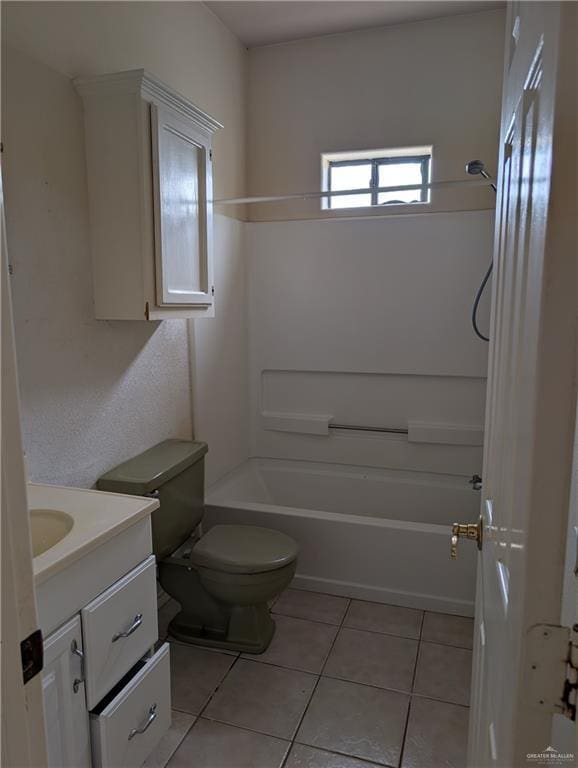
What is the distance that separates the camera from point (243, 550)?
203 cm

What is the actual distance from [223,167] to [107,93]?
1161mm

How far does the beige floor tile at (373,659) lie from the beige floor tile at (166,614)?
2.39 ft

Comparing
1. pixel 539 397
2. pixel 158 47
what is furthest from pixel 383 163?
pixel 539 397

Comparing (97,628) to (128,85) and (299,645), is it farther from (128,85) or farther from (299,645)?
(128,85)

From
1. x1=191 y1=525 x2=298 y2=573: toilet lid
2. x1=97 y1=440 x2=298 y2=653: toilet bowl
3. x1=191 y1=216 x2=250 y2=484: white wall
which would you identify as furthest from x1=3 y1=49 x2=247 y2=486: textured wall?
x1=191 y1=525 x2=298 y2=573: toilet lid

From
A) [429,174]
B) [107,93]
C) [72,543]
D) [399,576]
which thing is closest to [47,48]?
[107,93]

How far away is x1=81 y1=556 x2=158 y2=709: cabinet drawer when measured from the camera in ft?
4.12

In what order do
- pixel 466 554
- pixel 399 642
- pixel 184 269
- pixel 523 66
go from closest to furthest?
1. pixel 523 66
2. pixel 184 269
3. pixel 399 642
4. pixel 466 554

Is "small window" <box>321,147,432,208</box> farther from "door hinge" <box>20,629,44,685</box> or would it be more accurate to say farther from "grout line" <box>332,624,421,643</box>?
"door hinge" <box>20,629,44,685</box>

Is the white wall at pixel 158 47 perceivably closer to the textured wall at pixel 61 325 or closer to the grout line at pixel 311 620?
the textured wall at pixel 61 325

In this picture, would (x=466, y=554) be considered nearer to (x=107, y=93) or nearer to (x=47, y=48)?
(x=107, y=93)

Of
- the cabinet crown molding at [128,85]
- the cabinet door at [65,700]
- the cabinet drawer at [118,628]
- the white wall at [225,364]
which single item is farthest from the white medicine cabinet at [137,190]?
the cabinet door at [65,700]

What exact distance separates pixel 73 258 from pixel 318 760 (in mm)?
1792

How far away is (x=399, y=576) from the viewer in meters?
2.40
